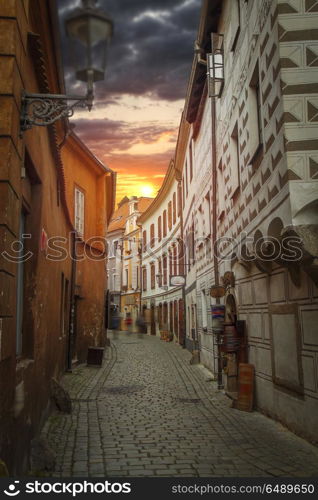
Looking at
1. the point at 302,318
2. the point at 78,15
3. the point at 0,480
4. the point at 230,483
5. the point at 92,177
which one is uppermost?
the point at 92,177

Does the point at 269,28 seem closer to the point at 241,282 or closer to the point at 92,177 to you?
the point at 241,282

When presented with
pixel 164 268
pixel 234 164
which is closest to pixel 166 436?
pixel 234 164

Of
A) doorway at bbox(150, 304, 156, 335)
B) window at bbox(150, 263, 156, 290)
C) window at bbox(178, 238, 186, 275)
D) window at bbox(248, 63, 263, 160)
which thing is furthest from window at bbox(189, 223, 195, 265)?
doorway at bbox(150, 304, 156, 335)

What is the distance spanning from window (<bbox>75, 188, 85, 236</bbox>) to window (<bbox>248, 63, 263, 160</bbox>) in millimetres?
8730

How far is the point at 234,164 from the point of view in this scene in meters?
11.1

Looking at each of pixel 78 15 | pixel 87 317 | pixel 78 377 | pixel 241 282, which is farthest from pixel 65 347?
pixel 78 15

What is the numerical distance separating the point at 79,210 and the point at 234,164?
7.46 meters

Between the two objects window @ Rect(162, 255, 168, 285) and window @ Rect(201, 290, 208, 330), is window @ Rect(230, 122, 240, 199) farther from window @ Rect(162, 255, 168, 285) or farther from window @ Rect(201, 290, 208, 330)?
window @ Rect(162, 255, 168, 285)

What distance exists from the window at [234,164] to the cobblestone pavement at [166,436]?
4.51 meters

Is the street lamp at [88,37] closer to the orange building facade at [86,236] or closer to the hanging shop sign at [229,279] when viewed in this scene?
the hanging shop sign at [229,279]

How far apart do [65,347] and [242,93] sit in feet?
26.2

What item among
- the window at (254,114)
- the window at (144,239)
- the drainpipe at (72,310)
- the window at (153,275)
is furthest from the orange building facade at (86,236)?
the window at (144,239)

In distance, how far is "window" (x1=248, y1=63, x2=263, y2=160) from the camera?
9084mm

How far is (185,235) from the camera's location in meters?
23.6
